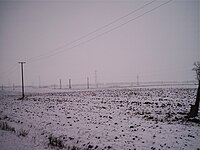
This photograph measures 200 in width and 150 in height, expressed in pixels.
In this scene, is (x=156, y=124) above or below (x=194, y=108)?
below

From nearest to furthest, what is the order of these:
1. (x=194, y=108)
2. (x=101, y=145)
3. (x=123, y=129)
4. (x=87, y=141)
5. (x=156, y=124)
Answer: (x=101, y=145), (x=87, y=141), (x=123, y=129), (x=156, y=124), (x=194, y=108)

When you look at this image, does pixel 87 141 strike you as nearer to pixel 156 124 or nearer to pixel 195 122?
pixel 156 124

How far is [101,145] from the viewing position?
361 inches

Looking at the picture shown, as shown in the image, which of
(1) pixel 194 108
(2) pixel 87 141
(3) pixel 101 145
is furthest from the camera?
(1) pixel 194 108

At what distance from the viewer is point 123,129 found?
11.8 metres

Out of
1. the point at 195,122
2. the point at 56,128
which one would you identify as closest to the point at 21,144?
the point at 56,128

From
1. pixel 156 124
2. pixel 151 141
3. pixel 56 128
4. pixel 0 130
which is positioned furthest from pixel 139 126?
pixel 0 130

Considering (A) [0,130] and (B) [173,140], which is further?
(A) [0,130]

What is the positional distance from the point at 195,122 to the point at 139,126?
4.52 metres

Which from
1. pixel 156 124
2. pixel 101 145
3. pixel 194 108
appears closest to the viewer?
pixel 101 145

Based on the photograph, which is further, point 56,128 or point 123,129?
point 56,128

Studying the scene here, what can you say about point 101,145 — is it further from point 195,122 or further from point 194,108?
point 194,108

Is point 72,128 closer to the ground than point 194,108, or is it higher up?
closer to the ground

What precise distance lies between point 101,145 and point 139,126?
173 inches
